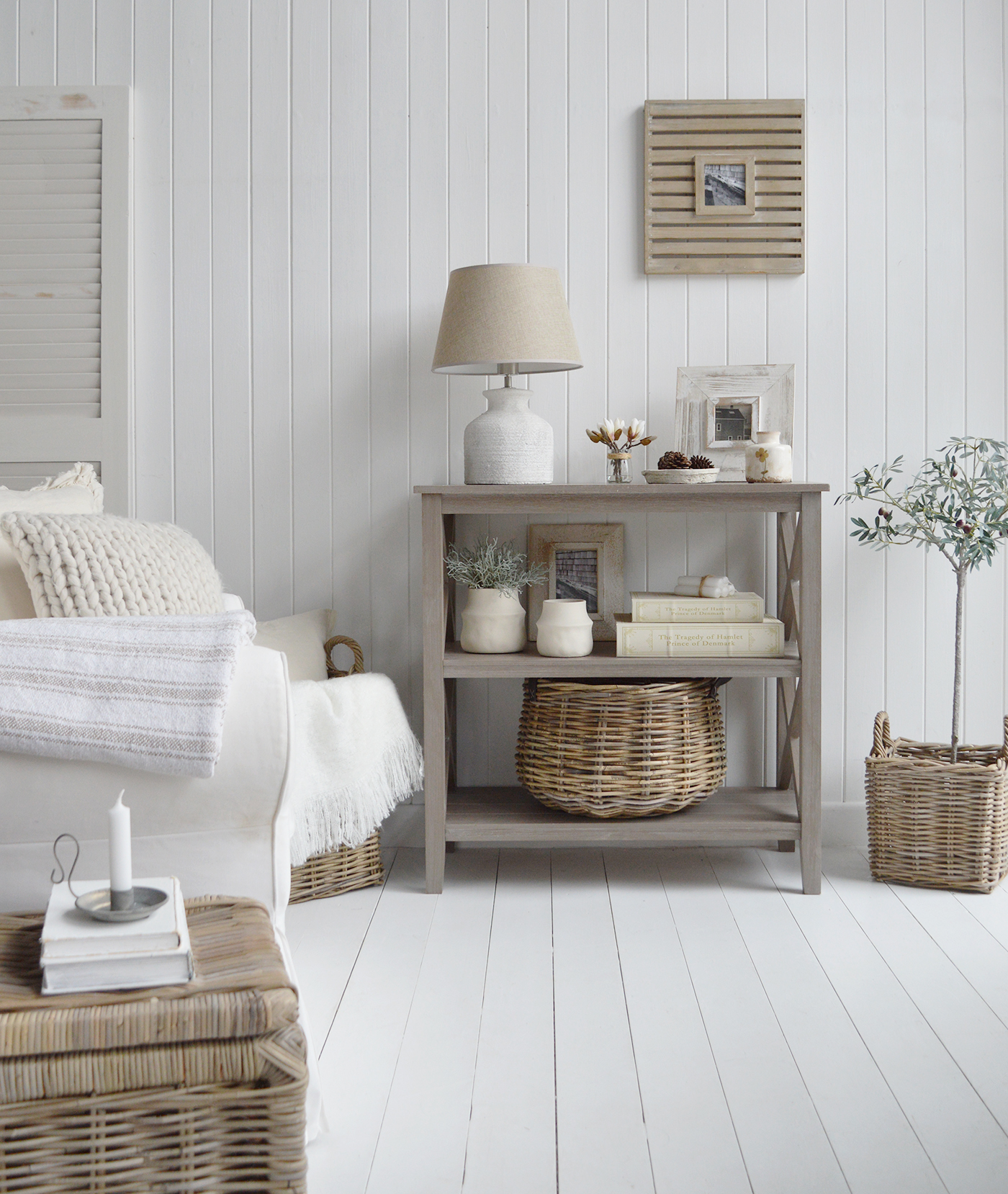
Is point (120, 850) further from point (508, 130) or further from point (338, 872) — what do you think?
point (508, 130)

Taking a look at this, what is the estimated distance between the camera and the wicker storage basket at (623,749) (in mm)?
2334

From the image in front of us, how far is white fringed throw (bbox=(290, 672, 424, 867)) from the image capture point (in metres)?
2.20

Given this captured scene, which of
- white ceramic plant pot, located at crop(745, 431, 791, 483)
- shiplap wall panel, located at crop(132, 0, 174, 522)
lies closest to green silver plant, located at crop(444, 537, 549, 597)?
white ceramic plant pot, located at crop(745, 431, 791, 483)

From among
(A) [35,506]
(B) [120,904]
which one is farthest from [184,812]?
(A) [35,506]

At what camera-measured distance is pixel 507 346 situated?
231 cm

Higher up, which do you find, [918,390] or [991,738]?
[918,390]

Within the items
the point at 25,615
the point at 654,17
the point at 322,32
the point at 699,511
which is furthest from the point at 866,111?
the point at 25,615

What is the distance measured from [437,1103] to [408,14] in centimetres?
239

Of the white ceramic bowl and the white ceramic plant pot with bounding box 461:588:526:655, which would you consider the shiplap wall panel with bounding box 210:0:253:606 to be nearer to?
the white ceramic plant pot with bounding box 461:588:526:655

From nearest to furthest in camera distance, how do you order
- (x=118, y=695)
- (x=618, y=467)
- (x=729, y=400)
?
(x=118, y=695) < (x=618, y=467) < (x=729, y=400)

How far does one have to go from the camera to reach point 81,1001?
101 centimetres

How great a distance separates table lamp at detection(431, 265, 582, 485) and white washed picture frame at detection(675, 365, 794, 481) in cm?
31

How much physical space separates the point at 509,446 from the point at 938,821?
1225 mm

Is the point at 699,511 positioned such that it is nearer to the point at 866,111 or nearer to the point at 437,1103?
the point at 866,111
